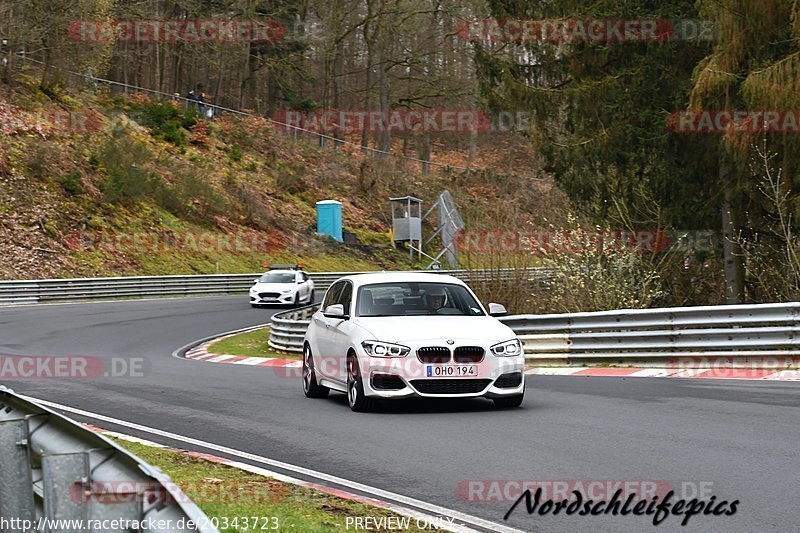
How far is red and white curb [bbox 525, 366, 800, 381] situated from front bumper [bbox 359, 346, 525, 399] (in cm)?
464

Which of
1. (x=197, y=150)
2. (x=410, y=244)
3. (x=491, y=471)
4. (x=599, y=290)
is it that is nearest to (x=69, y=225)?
(x=197, y=150)

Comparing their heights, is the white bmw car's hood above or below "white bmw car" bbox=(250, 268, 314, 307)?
above

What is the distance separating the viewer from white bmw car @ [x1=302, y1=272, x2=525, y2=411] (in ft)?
40.2

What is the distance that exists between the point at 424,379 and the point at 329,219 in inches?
2028

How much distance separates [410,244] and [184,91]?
2197 centimetres

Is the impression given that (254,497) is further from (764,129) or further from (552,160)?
(552,160)

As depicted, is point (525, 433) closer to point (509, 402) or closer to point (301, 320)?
point (509, 402)

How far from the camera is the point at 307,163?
238 feet

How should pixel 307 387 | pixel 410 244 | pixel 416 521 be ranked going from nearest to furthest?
1. pixel 416 521
2. pixel 307 387
3. pixel 410 244

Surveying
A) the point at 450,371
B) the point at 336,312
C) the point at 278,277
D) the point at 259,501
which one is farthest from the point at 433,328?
the point at 278,277

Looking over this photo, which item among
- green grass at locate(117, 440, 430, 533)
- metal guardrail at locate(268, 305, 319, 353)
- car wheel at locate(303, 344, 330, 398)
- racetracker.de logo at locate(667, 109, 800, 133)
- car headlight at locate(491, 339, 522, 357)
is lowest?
metal guardrail at locate(268, 305, 319, 353)

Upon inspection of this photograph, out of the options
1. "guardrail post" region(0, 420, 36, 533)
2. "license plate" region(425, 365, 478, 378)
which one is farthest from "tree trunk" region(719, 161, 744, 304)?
"guardrail post" region(0, 420, 36, 533)

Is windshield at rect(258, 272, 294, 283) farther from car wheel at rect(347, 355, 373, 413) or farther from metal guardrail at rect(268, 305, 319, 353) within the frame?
car wheel at rect(347, 355, 373, 413)

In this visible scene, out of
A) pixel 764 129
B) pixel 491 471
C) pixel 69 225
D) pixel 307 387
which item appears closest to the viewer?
pixel 491 471
